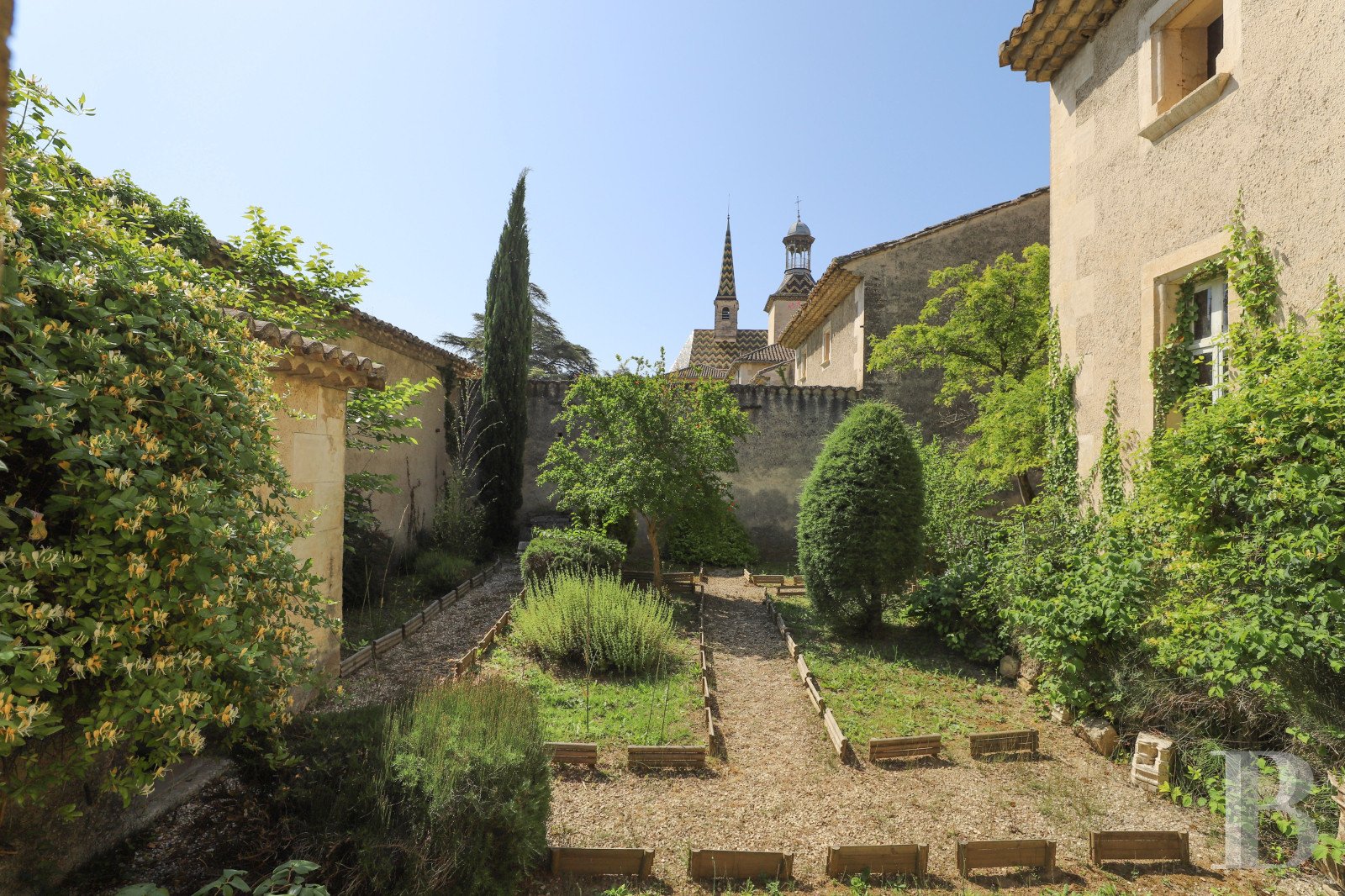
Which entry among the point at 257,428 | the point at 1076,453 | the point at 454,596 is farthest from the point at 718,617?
the point at 257,428

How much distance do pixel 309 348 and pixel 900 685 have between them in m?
6.39

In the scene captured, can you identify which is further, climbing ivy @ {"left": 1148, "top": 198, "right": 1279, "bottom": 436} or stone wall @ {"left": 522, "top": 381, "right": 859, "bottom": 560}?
stone wall @ {"left": 522, "top": 381, "right": 859, "bottom": 560}

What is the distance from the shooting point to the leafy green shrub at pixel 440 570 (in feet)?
35.4

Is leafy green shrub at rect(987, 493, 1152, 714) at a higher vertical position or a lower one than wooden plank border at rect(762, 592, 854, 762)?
higher

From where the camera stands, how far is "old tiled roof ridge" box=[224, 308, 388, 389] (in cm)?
445

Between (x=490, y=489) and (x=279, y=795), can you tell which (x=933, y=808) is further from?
(x=490, y=489)

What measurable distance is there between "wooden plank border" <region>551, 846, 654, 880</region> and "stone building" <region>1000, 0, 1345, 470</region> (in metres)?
5.50

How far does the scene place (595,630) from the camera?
24.4ft

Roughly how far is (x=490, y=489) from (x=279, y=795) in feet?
37.5

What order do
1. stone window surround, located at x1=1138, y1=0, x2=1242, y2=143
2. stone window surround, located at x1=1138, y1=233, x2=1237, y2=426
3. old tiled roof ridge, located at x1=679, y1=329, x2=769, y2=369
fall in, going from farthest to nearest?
old tiled roof ridge, located at x1=679, y1=329, x2=769, y2=369
stone window surround, located at x1=1138, y1=233, x2=1237, y2=426
stone window surround, located at x1=1138, y1=0, x2=1242, y2=143

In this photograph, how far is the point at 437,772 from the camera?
3.27 meters

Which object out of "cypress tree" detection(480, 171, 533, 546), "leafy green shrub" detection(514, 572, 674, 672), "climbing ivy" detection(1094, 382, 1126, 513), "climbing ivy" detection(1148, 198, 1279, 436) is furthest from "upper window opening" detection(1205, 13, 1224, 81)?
"cypress tree" detection(480, 171, 533, 546)

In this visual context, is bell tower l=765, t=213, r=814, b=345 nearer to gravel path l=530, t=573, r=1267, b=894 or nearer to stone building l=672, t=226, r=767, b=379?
stone building l=672, t=226, r=767, b=379

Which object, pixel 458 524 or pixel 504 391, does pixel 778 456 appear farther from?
pixel 458 524
